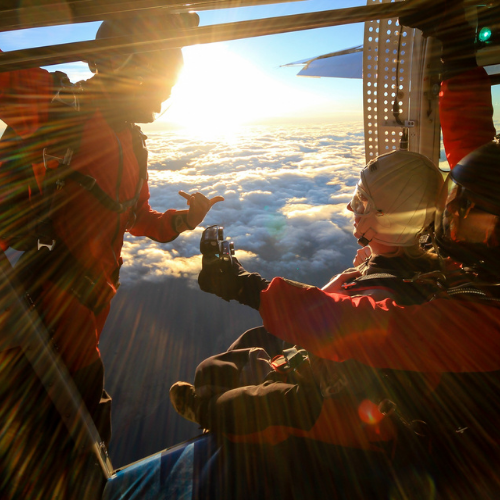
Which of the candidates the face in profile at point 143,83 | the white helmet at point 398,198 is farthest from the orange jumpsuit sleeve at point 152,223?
the white helmet at point 398,198

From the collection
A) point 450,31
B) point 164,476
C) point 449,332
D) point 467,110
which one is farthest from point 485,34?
point 164,476

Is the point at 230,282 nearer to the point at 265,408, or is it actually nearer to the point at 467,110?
the point at 265,408

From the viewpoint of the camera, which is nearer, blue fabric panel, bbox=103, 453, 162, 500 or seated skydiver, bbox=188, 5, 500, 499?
seated skydiver, bbox=188, 5, 500, 499

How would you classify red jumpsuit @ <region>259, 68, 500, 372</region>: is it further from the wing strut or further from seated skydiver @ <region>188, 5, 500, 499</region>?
the wing strut

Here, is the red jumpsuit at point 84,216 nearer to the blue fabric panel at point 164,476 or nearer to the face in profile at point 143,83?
the face in profile at point 143,83

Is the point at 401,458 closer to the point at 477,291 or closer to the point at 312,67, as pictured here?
the point at 477,291

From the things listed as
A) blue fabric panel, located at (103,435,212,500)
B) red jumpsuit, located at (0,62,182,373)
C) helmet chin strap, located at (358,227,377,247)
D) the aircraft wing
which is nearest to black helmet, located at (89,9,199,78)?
red jumpsuit, located at (0,62,182,373)
